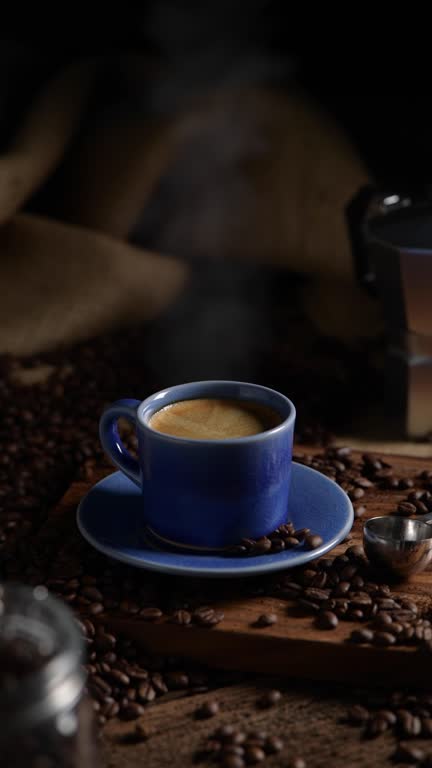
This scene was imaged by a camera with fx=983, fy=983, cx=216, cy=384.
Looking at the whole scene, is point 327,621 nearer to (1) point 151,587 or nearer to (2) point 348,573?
(2) point 348,573

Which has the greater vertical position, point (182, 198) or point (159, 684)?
point (182, 198)

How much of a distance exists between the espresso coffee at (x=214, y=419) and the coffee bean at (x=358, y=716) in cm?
34

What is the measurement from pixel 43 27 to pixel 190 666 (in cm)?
183

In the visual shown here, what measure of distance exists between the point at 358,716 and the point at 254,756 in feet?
0.41

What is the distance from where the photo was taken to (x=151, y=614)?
3.61ft

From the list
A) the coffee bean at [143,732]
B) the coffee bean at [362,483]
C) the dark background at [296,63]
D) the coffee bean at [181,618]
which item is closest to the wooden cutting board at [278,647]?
the coffee bean at [181,618]

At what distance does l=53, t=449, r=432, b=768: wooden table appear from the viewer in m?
0.98

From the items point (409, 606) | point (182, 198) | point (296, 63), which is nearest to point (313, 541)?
point (409, 606)

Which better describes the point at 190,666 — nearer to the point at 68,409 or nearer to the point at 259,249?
the point at 68,409

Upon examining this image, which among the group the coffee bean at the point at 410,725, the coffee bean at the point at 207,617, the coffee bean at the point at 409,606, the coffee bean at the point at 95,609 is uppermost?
the coffee bean at the point at 95,609

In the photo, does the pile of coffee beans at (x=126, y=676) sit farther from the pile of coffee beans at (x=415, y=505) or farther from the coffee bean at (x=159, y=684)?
the pile of coffee beans at (x=415, y=505)

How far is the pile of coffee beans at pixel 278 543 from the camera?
45.4 inches

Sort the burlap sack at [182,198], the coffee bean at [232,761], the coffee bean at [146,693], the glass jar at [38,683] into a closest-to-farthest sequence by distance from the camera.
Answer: the glass jar at [38,683], the coffee bean at [232,761], the coffee bean at [146,693], the burlap sack at [182,198]

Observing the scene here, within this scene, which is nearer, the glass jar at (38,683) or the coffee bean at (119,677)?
the glass jar at (38,683)
